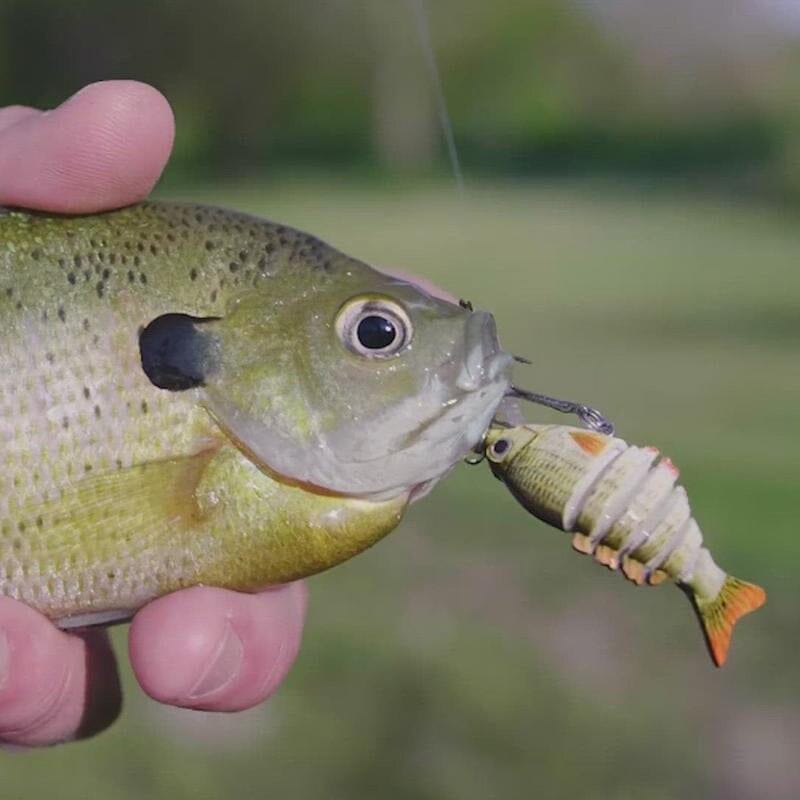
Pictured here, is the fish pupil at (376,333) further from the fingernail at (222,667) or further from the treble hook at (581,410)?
the fingernail at (222,667)

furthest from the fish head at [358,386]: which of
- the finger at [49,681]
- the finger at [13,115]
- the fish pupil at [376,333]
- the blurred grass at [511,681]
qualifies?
the blurred grass at [511,681]

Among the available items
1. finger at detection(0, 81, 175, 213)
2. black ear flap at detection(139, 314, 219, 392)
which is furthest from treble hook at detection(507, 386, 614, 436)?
finger at detection(0, 81, 175, 213)

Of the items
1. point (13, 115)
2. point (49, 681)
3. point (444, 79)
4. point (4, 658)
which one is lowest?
point (444, 79)

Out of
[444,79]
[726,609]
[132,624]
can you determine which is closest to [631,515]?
[726,609]

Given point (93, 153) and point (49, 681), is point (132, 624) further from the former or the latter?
point (93, 153)

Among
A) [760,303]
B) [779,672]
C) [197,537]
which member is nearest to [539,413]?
[779,672]

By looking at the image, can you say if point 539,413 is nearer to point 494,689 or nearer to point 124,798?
point 494,689

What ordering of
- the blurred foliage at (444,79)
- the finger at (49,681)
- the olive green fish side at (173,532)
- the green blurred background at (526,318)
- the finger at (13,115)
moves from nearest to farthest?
the olive green fish side at (173,532)
the finger at (49,681)
the finger at (13,115)
the green blurred background at (526,318)
the blurred foliage at (444,79)
